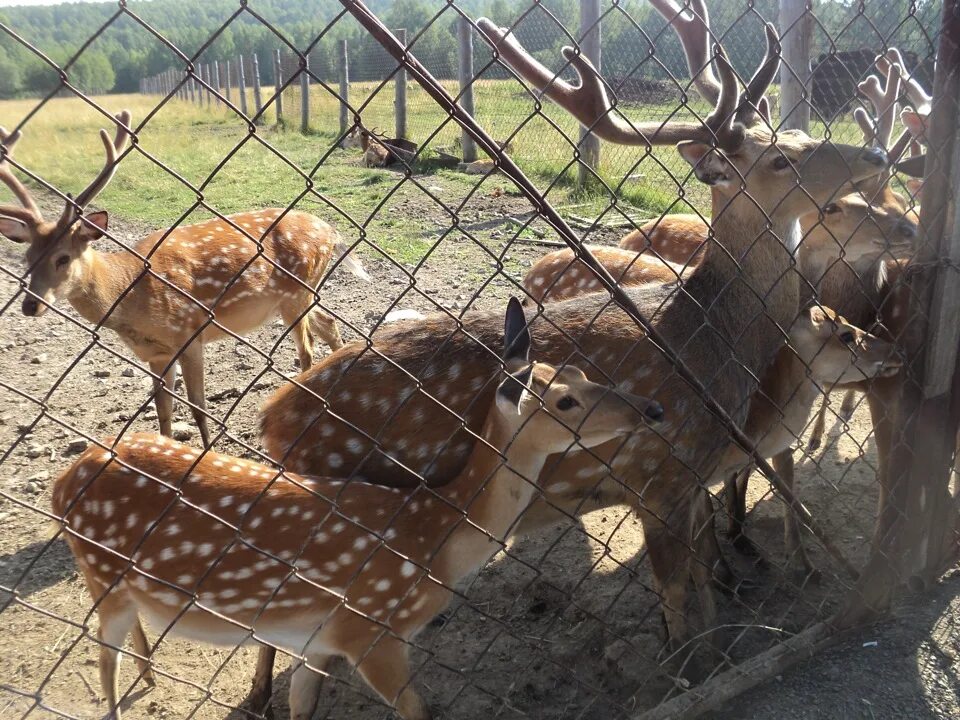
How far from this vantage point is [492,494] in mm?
2482

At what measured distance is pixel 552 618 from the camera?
10.4 feet

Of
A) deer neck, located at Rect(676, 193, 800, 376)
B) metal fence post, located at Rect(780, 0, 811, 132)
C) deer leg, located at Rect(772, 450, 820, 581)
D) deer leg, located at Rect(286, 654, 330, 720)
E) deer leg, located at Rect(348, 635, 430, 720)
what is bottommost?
deer leg, located at Rect(286, 654, 330, 720)

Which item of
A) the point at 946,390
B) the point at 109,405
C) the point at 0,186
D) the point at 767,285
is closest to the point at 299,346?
the point at 109,405

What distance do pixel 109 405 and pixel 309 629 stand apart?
285 cm

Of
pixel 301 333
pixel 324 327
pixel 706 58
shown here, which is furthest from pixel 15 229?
pixel 706 58

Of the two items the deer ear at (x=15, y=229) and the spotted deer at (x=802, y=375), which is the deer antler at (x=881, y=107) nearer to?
the spotted deer at (x=802, y=375)

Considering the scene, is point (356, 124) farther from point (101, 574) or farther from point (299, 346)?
Result: point (299, 346)

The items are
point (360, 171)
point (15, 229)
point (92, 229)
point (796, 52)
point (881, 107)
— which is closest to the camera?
point (92, 229)

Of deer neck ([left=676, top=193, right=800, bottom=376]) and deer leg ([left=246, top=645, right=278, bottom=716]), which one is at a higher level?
deer neck ([left=676, top=193, right=800, bottom=376])

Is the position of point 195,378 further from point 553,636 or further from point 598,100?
point 598,100

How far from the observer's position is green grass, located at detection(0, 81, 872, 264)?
9062 millimetres

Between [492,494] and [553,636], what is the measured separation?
2.87ft

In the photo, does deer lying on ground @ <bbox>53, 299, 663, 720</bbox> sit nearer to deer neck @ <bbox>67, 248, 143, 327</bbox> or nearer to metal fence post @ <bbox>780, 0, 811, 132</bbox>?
deer neck @ <bbox>67, 248, 143, 327</bbox>

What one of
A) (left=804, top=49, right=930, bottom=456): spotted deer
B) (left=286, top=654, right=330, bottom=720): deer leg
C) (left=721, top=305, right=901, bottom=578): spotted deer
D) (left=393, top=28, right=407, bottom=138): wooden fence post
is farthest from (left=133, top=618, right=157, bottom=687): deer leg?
(left=393, top=28, right=407, bottom=138): wooden fence post
